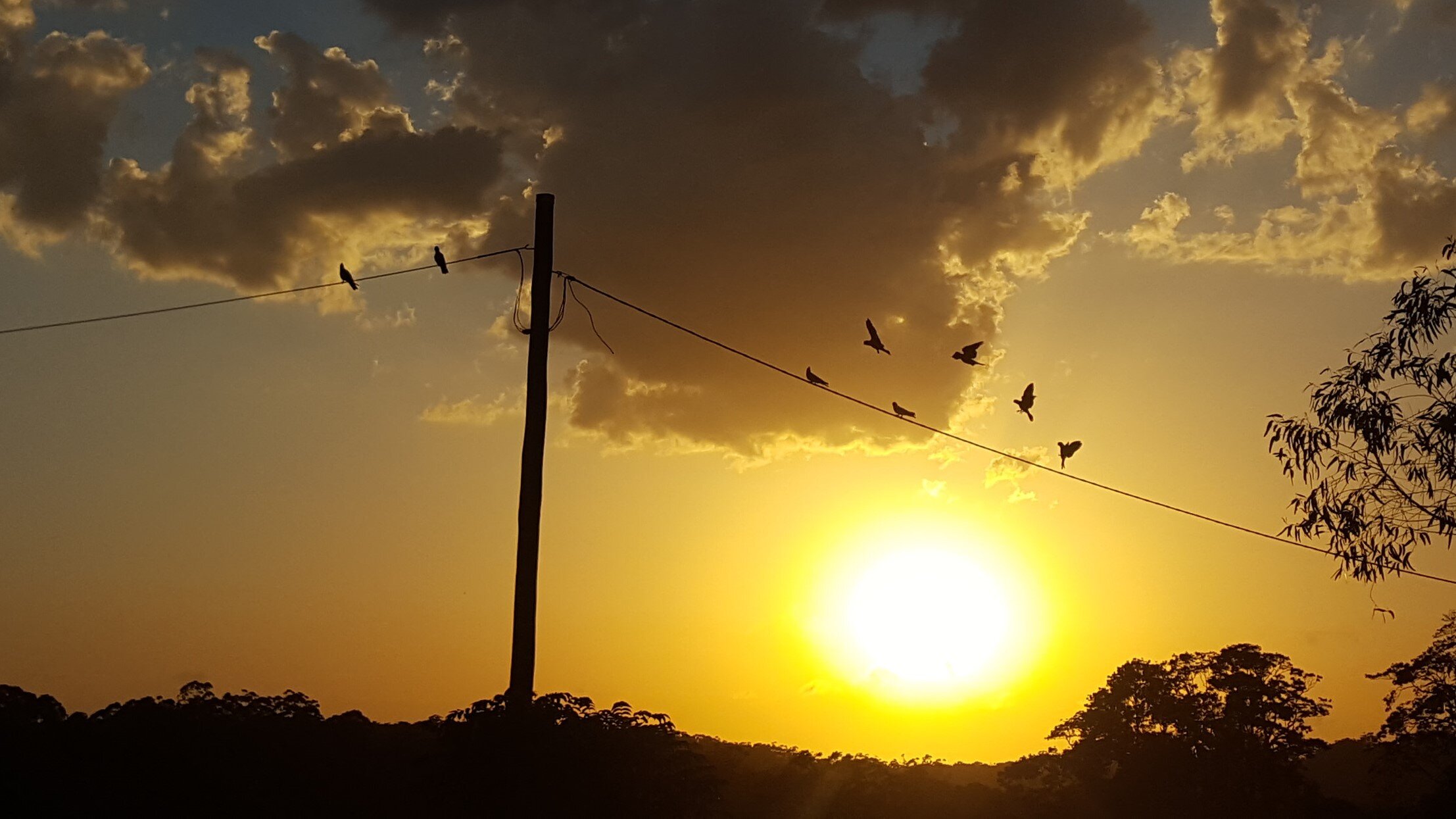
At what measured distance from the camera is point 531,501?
55.7ft

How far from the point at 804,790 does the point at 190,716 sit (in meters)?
36.9

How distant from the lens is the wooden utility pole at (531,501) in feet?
54.3

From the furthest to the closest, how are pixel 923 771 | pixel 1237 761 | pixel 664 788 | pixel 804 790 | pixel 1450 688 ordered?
1. pixel 1237 761
2. pixel 923 771
3. pixel 804 790
4. pixel 1450 688
5. pixel 664 788

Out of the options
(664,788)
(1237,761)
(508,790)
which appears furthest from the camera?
(1237,761)

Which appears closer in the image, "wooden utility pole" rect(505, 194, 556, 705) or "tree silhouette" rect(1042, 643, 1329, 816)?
"wooden utility pole" rect(505, 194, 556, 705)

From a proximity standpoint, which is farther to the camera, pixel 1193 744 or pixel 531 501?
pixel 1193 744

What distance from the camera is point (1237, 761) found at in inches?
3039

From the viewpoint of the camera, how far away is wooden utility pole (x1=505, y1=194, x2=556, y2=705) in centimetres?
1655

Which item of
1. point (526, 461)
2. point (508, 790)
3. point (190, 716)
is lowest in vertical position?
point (508, 790)

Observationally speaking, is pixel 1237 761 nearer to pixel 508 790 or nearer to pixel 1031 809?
pixel 1031 809

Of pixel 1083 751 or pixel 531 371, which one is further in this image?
pixel 1083 751

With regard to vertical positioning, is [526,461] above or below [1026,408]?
below

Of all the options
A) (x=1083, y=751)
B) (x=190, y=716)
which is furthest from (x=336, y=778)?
(x=1083, y=751)

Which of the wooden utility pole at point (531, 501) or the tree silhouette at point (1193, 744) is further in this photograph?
the tree silhouette at point (1193, 744)
